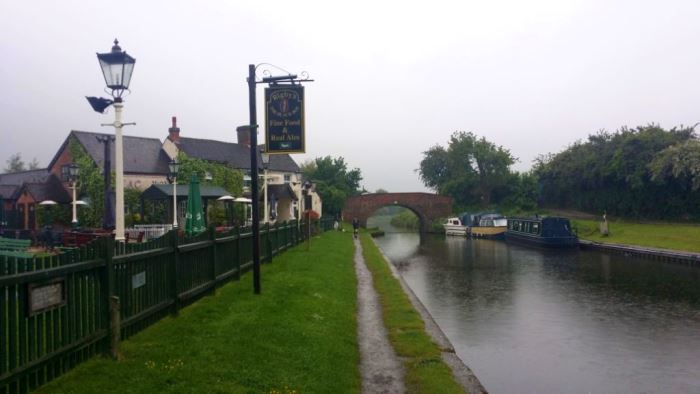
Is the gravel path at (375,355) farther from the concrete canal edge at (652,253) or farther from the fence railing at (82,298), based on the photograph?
the concrete canal edge at (652,253)

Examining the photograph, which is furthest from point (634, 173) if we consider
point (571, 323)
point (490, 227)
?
point (571, 323)

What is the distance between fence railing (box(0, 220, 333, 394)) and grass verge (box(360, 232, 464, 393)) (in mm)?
3431

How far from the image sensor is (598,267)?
25.0 m

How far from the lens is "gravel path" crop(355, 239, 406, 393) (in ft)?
22.2

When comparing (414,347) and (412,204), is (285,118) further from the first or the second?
(412,204)

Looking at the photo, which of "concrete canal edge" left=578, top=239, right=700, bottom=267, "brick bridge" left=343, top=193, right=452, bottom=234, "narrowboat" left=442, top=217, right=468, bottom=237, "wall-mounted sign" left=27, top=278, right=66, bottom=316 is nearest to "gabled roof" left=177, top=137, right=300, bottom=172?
"brick bridge" left=343, top=193, right=452, bottom=234

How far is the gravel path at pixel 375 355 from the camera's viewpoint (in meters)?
6.76

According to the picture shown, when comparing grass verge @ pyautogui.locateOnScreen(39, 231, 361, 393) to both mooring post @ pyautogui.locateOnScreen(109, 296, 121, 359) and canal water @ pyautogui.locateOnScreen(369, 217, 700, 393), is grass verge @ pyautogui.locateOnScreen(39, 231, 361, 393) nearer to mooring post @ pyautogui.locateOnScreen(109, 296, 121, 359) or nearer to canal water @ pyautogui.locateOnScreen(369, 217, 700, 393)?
mooring post @ pyautogui.locateOnScreen(109, 296, 121, 359)

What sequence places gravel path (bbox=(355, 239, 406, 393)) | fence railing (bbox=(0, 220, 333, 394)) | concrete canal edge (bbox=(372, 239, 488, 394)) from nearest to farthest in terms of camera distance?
fence railing (bbox=(0, 220, 333, 394)) → gravel path (bbox=(355, 239, 406, 393)) → concrete canal edge (bbox=(372, 239, 488, 394))

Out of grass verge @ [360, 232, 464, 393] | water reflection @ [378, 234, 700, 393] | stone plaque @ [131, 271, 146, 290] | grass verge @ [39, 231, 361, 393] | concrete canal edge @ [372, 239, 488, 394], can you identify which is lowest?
water reflection @ [378, 234, 700, 393]

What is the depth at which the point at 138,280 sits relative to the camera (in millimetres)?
7008

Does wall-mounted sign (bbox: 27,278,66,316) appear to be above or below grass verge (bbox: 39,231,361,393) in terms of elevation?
above

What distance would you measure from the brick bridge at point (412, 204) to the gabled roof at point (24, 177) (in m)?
30.5

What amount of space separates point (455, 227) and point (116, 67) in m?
48.4
